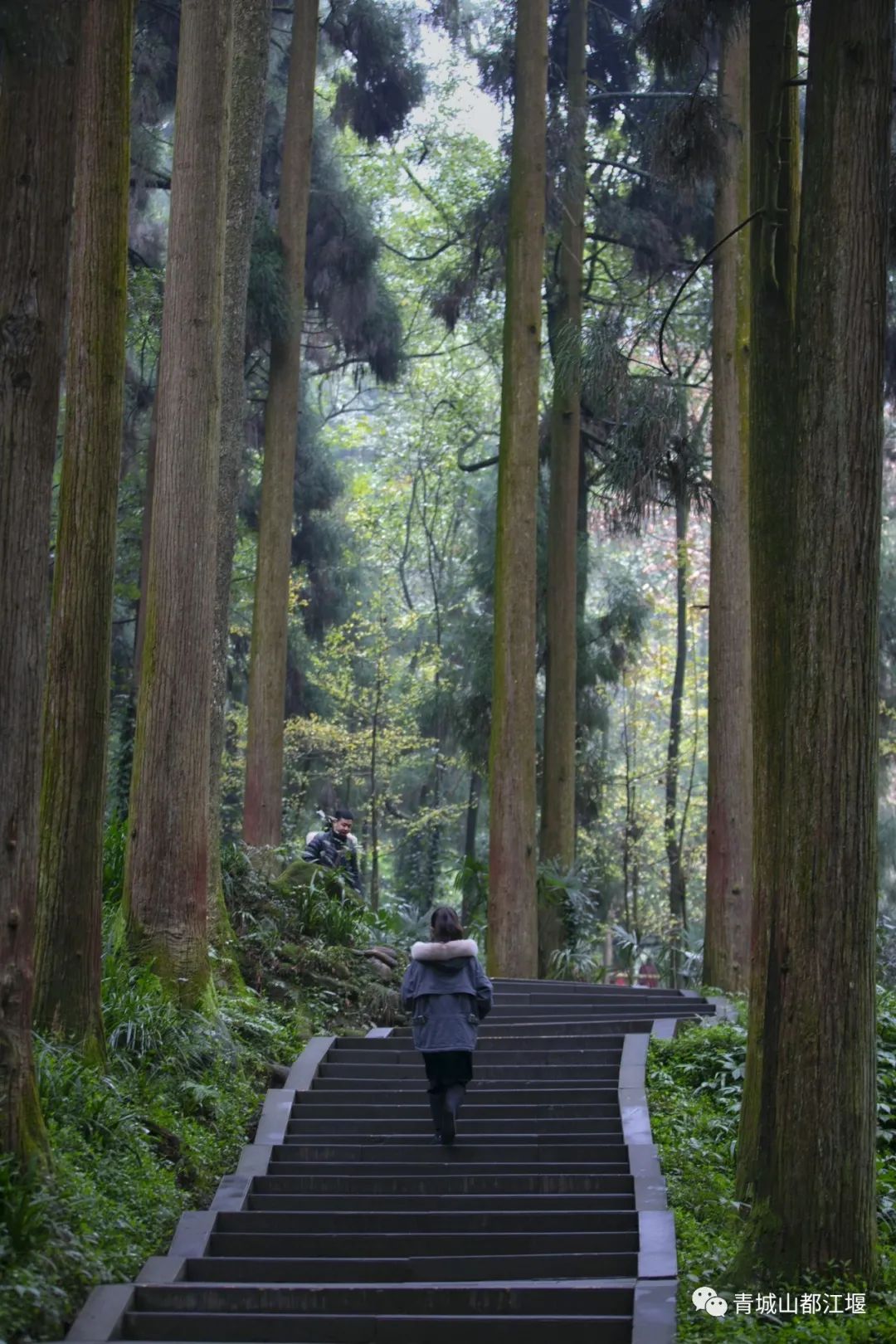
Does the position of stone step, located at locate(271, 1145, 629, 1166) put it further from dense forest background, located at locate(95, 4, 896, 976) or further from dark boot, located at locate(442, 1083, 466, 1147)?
dense forest background, located at locate(95, 4, 896, 976)

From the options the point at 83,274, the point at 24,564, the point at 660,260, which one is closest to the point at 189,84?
the point at 83,274

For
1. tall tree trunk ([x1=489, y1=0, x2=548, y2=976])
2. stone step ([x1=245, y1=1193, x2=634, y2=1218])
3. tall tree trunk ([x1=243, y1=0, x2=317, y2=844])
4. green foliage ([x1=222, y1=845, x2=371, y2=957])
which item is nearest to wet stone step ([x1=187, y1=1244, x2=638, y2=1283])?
stone step ([x1=245, y1=1193, x2=634, y2=1218])

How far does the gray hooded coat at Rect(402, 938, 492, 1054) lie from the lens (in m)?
9.38

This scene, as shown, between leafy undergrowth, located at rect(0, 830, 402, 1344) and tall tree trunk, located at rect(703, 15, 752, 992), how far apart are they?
3764mm

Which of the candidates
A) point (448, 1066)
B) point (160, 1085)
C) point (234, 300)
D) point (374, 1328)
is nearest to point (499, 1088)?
point (448, 1066)

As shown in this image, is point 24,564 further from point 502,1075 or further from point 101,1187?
point 502,1075

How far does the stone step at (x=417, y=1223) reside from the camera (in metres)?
8.02

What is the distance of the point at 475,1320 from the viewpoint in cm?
657

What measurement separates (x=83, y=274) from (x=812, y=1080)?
260 inches

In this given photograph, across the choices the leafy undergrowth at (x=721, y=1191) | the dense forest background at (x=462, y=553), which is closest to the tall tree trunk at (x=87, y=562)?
the dense forest background at (x=462, y=553)

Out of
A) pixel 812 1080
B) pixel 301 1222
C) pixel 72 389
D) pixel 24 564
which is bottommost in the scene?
pixel 301 1222

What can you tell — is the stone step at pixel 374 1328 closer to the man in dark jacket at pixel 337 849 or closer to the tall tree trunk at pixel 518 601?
the man in dark jacket at pixel 337 849

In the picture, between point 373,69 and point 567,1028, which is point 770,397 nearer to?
point 567,1028

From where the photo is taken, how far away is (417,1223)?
8258 mm
